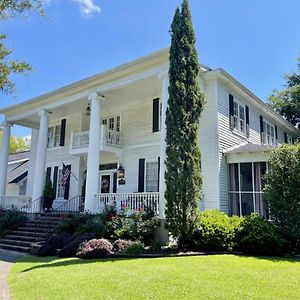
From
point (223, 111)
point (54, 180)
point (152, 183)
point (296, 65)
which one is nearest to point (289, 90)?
point (296, 65)

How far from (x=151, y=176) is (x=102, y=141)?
10.6ft

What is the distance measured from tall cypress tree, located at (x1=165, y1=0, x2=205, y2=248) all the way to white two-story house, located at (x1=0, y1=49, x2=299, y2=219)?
1.27 meters

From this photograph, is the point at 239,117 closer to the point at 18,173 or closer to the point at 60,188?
the point at 60,188

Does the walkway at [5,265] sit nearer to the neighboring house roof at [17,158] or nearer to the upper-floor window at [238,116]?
the upper-floor window at [238,116]

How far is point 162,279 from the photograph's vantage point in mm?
6844

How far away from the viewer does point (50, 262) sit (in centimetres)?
968

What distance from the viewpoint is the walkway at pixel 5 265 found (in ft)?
21.7

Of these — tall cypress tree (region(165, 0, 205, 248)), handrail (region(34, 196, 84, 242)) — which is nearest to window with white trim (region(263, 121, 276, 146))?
tall cypress tree (region(165, 0, 205, 248))

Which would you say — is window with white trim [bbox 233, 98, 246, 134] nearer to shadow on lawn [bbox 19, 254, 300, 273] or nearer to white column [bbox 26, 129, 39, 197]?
shadow on lawn [bbox 19, 254, 300, 273]

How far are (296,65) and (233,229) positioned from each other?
93.7 feet

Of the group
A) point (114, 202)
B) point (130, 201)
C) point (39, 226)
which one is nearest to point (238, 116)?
point (130, 201)

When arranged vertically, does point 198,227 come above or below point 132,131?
below

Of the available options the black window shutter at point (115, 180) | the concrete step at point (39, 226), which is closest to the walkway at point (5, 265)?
the concrete step at point (39, 226)

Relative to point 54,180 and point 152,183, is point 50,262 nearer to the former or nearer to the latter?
point 152,183
